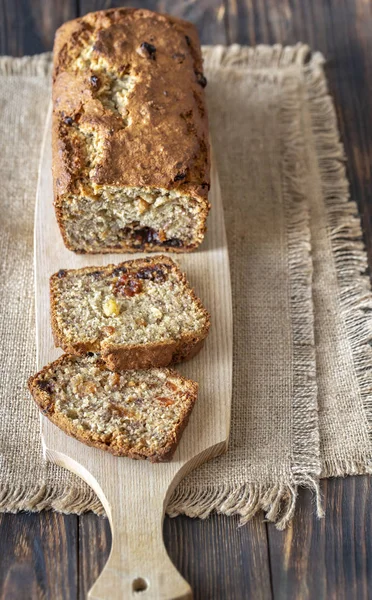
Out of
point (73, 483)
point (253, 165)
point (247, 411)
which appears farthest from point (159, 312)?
point (253, 165)

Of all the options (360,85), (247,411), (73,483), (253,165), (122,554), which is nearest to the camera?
(122,554)

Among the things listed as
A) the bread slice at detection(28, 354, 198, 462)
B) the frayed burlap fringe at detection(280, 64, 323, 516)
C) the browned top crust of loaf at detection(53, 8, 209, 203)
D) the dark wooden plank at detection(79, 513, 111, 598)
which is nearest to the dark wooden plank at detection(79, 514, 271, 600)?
the dark wooden plank at detection(79, 513, 111, 598)

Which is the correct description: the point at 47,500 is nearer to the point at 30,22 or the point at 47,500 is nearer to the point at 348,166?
the point at 348,166

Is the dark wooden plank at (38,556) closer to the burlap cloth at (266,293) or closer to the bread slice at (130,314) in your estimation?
the burlap cloth at (266,293)

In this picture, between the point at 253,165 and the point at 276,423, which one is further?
the point at 253,165

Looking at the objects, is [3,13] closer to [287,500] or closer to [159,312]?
[159,312]

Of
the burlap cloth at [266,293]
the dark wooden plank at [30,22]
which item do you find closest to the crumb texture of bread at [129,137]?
the burlap cloth at [266,293]

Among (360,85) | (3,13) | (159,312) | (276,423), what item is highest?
(3,13)

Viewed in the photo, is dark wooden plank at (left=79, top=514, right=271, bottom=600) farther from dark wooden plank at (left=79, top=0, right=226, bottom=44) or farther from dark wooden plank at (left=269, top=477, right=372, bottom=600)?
dark wooden plank at (left=79, top=0, right=226, bottom=44)
